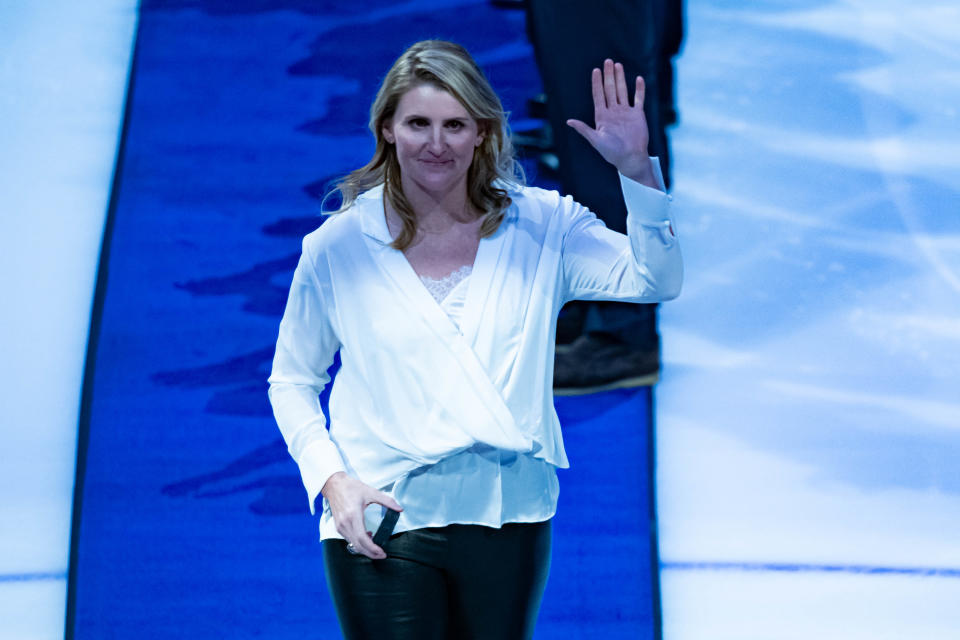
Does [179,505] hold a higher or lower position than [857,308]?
lower

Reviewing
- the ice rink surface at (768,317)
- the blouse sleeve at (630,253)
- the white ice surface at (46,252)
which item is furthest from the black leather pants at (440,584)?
the white ice surface at (46,252)

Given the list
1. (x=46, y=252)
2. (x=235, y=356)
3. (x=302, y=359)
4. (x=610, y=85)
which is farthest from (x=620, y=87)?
(x=46, y=252)

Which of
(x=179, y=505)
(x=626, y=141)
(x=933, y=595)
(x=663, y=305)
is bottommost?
(x=933, y=595)

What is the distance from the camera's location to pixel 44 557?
2.48 meters

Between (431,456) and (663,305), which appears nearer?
(431,456)

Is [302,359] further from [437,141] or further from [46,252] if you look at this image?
[46,252]

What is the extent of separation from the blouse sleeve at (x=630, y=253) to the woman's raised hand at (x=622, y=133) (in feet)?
0.05

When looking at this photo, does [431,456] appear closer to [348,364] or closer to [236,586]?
[348,364]

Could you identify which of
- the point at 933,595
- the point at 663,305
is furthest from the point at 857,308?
the point at 933,595

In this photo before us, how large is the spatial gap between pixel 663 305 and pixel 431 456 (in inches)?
53.3

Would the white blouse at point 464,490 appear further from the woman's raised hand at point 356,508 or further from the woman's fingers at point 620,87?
the woman's fingers at point 620,87

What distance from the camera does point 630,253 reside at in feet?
4.49

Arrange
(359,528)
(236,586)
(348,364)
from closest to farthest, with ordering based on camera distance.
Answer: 1. (359,528)
2. (348,364)
3. (236,586)

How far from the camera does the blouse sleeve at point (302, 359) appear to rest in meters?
1.37
